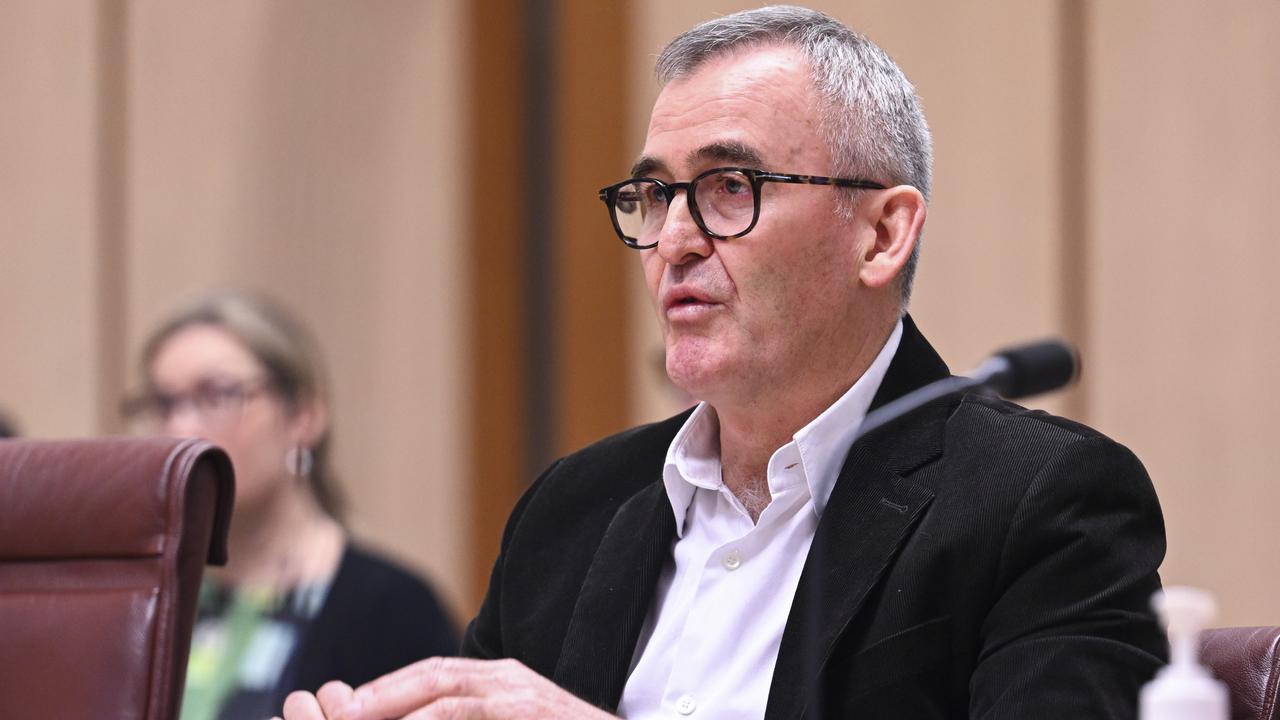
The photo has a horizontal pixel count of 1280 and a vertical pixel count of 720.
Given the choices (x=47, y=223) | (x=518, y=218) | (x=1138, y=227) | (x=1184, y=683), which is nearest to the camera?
(x=1184, y=683)

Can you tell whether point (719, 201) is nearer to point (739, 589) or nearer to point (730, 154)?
point (730, 154)

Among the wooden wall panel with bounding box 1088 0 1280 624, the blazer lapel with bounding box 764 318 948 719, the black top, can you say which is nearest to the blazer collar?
the blazer lapel with bounding box 764 318 948 719

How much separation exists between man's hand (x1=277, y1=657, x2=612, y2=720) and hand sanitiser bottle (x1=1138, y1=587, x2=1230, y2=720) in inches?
25.3

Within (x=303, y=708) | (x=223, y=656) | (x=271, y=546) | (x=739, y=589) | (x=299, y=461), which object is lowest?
(x=223, y=656)

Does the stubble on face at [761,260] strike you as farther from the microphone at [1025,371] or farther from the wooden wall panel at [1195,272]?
the wooden wall panel at [1195,272]

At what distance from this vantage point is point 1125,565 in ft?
4.83

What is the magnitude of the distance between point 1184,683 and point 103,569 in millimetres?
1286

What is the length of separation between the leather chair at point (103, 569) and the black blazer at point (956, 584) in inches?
17.1

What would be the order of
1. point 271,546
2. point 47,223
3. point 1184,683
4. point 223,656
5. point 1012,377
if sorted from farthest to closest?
point 47,223
point 271,546
point 223,656
point 1012,377
point 1184,683

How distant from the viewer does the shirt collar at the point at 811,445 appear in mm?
1745

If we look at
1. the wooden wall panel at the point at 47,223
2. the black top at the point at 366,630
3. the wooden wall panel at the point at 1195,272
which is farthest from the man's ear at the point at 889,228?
the wooden wall panel at the point at 47,223

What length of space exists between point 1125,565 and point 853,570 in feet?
0.91

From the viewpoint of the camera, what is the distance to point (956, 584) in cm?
153

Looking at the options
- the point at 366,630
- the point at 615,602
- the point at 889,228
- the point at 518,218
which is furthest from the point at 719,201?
the point at 518,218
